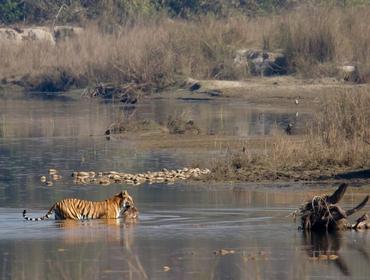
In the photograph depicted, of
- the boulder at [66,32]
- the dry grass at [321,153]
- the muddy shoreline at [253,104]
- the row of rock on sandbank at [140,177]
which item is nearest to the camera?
the muddy shoreline at [253,104]

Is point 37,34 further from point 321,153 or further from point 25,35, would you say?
point 321,153

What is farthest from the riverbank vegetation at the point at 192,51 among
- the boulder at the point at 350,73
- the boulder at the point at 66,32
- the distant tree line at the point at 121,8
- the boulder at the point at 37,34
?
the distant tree line at the point at 121,8

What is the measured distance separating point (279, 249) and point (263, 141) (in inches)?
574

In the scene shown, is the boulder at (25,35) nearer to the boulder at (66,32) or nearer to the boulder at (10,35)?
the boulder at (10,35)

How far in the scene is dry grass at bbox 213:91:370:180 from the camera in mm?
24203

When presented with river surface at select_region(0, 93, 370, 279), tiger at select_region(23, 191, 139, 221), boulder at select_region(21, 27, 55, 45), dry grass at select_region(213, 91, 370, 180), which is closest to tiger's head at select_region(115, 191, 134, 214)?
tiger at select_region(23, 191, 139, 221)

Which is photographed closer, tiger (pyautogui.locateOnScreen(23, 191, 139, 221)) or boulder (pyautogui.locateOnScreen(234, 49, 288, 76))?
tiger (pyautogui.locateOnScreen(23, 191, 139, 221))

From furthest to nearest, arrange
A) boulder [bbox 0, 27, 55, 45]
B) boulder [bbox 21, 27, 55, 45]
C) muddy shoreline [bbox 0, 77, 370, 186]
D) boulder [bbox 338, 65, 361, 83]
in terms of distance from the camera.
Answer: boulder [bbox 21, 27, 55, 45] < boulder [bbox 0, 27, 55, 45] < boulder [bbox 338, 65, 361, 83] < muddy shoreline [bbox 0, 77, 370, 186]

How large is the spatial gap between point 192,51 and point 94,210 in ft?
116

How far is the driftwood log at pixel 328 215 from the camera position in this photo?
1766 cm

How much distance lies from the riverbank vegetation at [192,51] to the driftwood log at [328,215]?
1149 inches

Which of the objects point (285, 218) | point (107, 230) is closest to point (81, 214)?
point (107, 230)

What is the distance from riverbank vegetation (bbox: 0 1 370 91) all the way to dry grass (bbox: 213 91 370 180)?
20.9m

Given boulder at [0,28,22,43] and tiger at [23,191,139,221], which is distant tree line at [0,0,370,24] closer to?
boulder at [0,28,22,43]
